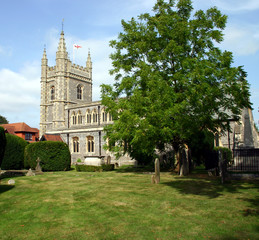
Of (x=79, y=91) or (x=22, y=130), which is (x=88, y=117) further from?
(x=22, y=130)

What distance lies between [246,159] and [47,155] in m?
17.6

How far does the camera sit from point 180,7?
64.0ft

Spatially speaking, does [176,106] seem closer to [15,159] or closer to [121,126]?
[121,126]

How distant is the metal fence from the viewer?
810 inches

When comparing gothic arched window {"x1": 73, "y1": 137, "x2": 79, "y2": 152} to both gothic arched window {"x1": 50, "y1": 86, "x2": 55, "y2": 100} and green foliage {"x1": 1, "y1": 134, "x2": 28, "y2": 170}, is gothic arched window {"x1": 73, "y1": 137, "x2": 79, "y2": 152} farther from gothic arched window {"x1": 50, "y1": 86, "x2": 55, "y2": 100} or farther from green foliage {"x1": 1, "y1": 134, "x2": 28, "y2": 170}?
green foliage {"x1": 1, "y1": 134, "x2": 28, "y2": 170}

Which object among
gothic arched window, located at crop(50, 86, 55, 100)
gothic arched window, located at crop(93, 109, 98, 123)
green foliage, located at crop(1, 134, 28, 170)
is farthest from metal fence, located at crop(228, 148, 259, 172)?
gothic arched window, located at crop(50, 86, 55, 100)

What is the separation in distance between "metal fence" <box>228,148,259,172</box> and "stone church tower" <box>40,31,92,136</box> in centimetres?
3077

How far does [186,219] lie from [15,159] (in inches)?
782

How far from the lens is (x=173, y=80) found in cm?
1811

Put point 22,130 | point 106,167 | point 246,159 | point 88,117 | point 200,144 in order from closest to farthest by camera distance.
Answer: point 246,159, point 200,144, point 106,167, point 88,117, point 22,130

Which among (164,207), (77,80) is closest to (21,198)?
(164,207)

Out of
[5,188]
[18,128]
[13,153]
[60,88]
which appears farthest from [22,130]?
[5,188]

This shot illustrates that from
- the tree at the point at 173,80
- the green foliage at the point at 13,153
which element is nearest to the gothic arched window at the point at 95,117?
the green foliage at the point at 13,153

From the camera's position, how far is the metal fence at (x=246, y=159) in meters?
20.6
